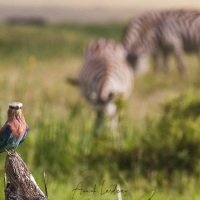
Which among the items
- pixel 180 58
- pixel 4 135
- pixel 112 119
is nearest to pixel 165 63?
pixel 180 58

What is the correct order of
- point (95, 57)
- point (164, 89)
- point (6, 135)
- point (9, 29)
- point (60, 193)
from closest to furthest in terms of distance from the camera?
point (6, 135) → point (60, 193) → point (95, 57) → point (164, 89) → point (9, 29)

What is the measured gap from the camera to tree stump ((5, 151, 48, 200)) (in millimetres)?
1944

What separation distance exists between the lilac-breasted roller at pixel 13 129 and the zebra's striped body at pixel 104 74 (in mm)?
5930

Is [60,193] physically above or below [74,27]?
below

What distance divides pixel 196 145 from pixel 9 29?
2118 centimetres

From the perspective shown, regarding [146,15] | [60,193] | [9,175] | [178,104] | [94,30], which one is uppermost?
[94,30]

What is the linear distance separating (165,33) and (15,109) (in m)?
13.7

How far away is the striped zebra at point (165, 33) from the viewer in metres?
14.6

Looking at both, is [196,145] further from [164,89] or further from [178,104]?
[164,89]

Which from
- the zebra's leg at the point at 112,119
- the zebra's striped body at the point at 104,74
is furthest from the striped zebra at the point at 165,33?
the zebra's leg at the point at 112,119

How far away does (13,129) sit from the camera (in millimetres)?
1939

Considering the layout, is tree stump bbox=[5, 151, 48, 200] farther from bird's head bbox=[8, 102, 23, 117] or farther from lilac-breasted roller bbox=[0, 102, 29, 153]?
bird's head bbox=[8, 102, 23, 117]

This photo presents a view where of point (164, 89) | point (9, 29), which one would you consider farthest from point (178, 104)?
point (9, 29)

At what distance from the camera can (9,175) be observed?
198cm
